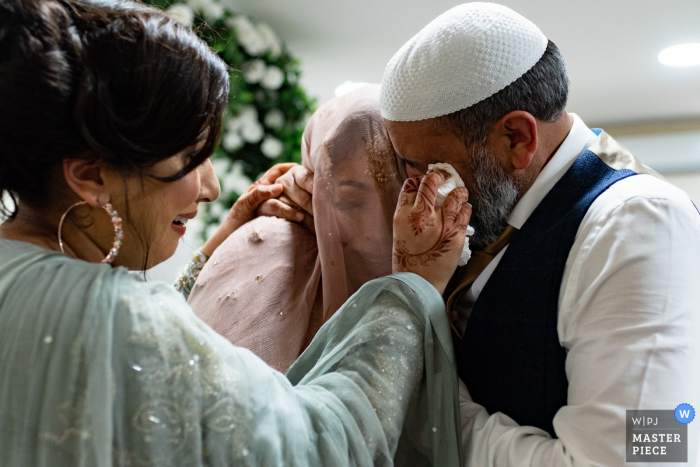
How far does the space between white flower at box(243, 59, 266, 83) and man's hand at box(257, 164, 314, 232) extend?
1665mm

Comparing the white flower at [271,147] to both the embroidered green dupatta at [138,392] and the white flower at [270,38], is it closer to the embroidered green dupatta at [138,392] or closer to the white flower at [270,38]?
the white flower at [270,38]

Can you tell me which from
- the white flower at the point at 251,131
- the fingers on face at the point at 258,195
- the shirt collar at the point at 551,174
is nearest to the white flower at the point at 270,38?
the white flower at the point at 251,131

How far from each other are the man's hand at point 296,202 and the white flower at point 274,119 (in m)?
1.68

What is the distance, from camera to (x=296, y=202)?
4.95ft

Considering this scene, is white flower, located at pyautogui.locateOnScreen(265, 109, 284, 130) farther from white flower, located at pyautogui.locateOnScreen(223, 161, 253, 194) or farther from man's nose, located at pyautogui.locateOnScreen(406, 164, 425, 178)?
man's nose, located at pyautogui.locateOnScreen(406, 164, 425, 178)

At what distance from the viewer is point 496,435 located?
102cm

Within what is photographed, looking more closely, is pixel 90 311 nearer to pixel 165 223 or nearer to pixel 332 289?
pixel 165 223

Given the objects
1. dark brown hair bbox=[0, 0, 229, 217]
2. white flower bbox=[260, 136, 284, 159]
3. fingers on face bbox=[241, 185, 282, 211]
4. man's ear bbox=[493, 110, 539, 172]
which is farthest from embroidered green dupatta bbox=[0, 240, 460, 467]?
white flower bbox=[260, 136, 284, 159]

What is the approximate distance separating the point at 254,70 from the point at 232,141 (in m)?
0.42

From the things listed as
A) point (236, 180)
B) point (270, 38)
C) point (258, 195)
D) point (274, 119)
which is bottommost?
point (236, 180)

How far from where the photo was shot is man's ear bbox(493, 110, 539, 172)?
1134 millimetres

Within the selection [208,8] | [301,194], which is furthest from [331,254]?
[208,8]

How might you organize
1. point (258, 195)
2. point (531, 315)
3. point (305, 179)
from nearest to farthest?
point (531, 315), point (305, 179), point (258, 195)

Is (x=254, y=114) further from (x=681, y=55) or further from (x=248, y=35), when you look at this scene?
(x=681, y=55)
